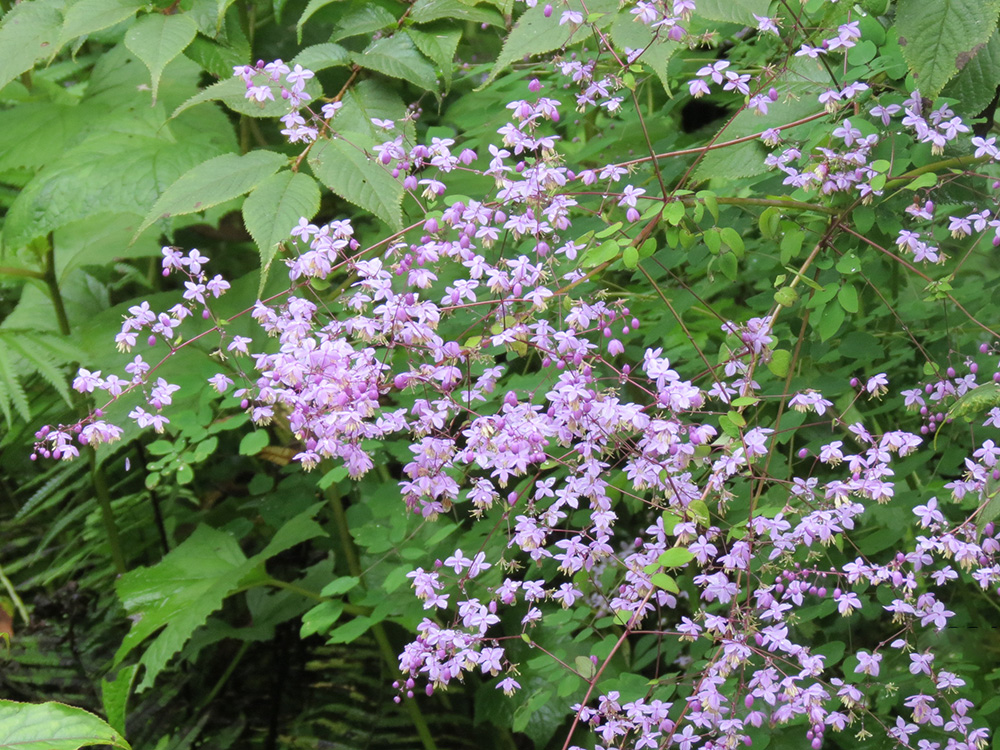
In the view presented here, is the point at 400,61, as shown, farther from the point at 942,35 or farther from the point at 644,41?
the point at 942,35

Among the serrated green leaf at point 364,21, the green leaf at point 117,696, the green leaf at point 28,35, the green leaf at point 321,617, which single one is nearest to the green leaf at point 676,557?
the green leaf at point 321,617

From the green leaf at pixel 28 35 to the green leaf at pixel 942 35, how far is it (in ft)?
4.90

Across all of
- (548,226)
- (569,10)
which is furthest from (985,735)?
(569,10)

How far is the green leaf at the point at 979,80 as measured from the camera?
1.31 meters

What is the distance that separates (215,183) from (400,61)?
1.42 feet

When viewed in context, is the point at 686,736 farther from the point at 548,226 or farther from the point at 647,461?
the point at 548,226

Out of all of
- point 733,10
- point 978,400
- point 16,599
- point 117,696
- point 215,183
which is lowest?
point 16,599

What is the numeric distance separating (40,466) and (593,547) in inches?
93.2

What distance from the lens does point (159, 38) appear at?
1.68 metres

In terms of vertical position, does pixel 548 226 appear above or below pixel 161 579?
above

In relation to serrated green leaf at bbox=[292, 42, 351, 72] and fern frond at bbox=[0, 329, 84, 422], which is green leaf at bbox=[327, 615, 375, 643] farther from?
serrated green leaf at bbox=[292, 42, 351, 72]

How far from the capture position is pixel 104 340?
2023mm

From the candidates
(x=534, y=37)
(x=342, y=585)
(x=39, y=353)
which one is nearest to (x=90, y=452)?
(x=39, y=353)

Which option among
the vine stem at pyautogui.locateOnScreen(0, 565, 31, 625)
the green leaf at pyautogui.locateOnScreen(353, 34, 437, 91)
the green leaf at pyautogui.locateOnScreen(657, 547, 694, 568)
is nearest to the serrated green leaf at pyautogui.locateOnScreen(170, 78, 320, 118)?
the green leaf at pyautogui.locateOnScreen(353, 34, 437, 91)
